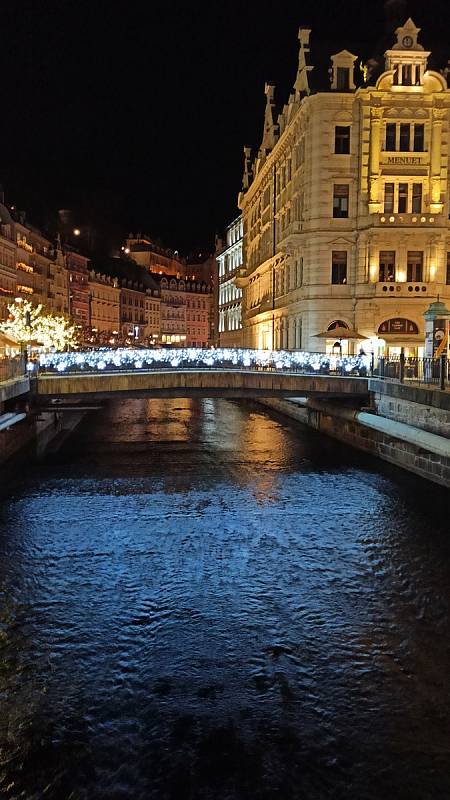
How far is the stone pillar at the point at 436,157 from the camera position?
178 feet

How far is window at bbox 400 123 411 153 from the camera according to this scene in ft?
180

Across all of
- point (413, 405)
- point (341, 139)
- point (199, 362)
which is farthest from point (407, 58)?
point (413, 405)

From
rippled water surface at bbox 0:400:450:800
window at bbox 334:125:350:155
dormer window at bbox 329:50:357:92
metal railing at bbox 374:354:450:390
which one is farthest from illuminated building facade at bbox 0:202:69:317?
rippled water surface at bbox 0:400:450:800

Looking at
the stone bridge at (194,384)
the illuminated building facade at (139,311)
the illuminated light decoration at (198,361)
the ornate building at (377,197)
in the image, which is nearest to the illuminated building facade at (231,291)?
the illuminated building facade at (139,311)

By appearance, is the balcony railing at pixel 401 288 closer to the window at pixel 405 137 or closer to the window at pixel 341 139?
the window at pixel 405 137

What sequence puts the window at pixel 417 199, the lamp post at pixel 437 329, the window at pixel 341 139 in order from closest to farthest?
the lamp post at pixel 437 329 < the window at pixel 417 199 < the window at pixel 341 139

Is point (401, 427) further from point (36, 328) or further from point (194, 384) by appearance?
point (36, 328)

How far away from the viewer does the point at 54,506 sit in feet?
85.7

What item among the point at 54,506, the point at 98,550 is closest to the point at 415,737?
the point at 98,550

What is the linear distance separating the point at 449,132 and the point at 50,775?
54589 millimetres

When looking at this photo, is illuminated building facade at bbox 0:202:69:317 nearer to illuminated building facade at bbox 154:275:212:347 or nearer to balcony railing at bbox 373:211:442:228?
balcony railing at bbox 373:211:442:228

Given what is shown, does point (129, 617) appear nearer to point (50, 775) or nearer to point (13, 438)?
point (50, 775)

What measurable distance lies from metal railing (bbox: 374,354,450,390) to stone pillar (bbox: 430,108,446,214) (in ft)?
70.7

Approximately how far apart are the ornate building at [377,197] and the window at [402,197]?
77 mm
